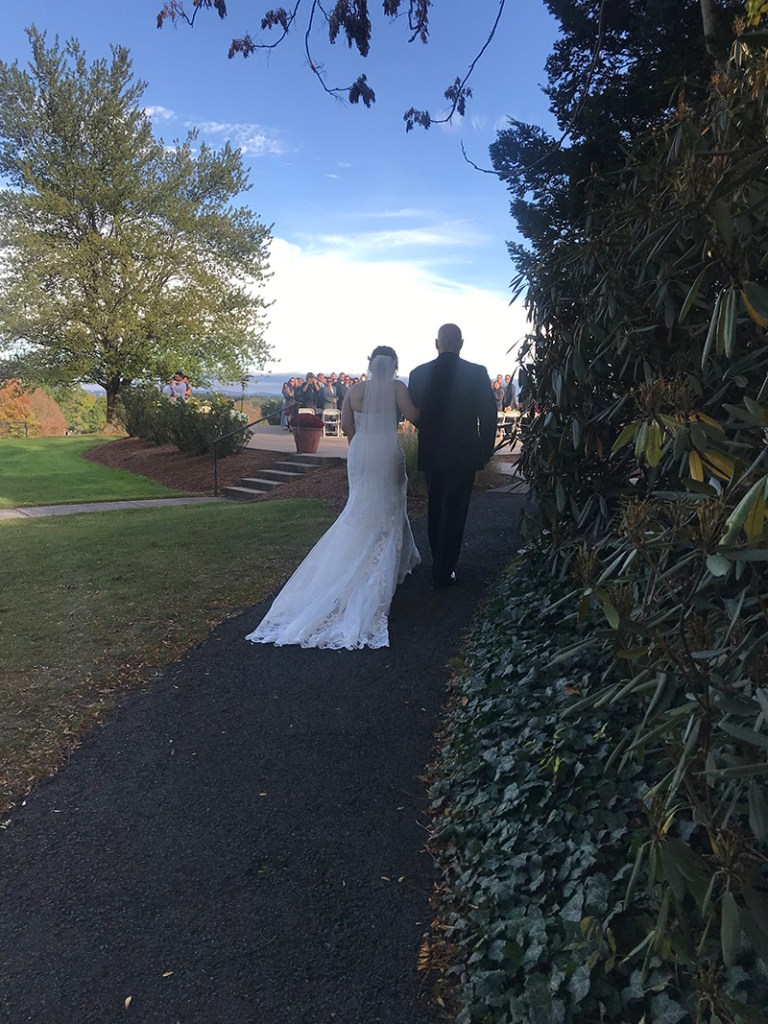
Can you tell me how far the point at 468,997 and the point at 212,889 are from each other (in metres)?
1.00

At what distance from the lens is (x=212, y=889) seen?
2.51 metres

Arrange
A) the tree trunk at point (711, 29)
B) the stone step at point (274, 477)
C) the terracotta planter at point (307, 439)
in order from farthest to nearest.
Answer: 1. the terracotta planter at point (307, 439)
2. the stone step at point (274, 477)
3. the tree trunk at point (711, 29)

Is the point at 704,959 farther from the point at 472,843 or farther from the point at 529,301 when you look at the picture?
the point at 529,301

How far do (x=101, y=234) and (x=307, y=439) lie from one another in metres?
13.9

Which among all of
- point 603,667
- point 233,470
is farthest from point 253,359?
point 603,667

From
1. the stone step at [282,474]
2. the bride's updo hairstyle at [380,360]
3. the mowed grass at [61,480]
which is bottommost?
the mowed grass at [61,480]

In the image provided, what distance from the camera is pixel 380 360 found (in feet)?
18.9

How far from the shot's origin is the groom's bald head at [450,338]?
18.4 ft

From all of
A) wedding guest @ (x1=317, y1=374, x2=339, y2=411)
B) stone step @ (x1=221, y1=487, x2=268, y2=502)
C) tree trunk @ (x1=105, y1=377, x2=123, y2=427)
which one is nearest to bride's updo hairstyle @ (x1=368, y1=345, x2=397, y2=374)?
stone step @ (x1=221, y1=487, x2=268, y2=502)

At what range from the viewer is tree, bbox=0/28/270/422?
22281 mm

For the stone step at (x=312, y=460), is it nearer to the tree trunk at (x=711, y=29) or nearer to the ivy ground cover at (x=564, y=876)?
the tree trunk at (x=711, y=29)

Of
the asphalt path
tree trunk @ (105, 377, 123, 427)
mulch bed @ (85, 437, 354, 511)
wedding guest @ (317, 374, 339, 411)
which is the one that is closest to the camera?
the asphalt path

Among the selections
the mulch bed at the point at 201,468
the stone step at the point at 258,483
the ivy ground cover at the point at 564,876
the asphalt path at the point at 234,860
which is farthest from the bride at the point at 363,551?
the stone step at the point at 258,483

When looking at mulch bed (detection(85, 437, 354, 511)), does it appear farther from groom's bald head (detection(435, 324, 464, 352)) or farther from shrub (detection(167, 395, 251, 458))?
groom's bald head (detection(435, 324, 464, 352))
